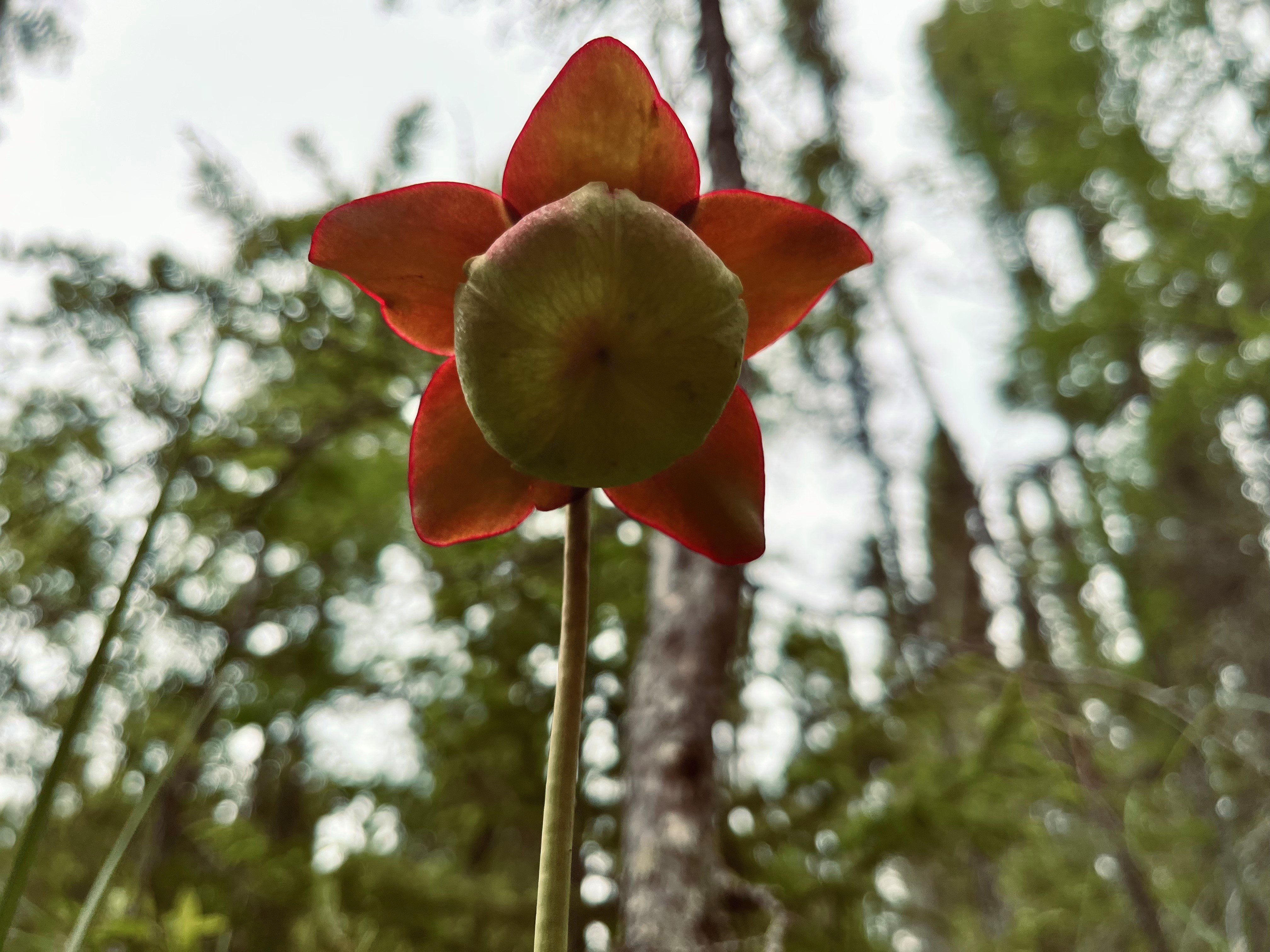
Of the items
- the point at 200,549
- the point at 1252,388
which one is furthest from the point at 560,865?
the point at 1252,388

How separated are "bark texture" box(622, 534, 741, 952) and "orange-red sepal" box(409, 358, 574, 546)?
0.93 m

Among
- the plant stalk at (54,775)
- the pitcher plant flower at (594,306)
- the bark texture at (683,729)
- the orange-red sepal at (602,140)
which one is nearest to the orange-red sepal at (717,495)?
the pitcher plant flower at (594,306)

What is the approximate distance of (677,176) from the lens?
1.09 feet

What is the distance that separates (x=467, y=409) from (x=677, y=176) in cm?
13

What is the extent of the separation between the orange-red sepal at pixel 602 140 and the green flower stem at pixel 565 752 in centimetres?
15

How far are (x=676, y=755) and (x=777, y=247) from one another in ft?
3.44

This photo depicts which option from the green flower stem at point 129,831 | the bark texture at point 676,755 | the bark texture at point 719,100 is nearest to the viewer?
the green flower stem at point 129,831

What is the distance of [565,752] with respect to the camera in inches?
8.8

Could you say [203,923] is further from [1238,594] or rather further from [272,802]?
[1238,594]

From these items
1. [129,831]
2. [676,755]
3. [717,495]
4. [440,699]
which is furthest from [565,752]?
[440,699]

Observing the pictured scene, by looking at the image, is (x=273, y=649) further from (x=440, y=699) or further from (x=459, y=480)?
(x=459, y=480)

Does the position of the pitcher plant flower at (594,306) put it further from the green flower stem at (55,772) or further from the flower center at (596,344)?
the green flower stem at (55,772)

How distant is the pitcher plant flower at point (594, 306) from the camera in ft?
0.93

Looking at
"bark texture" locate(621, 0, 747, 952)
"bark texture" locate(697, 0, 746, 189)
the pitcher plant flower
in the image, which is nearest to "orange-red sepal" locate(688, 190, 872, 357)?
the pitcher plant flower
